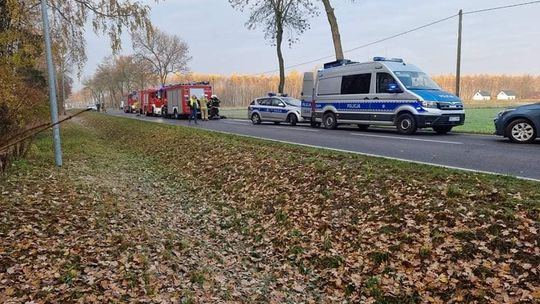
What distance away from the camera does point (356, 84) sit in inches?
661

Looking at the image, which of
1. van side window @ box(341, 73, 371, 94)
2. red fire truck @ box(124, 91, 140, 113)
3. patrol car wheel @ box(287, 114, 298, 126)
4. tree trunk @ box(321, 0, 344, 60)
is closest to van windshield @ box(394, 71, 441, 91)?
van side window @ box(341, 73, 371, 94)

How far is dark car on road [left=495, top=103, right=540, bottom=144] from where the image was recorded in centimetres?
1091

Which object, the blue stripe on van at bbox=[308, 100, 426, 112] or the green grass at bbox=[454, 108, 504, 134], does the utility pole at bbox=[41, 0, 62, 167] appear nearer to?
the blue stripe on van at bbox=[308, 100, 426, 112]

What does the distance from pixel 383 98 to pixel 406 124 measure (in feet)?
4.86

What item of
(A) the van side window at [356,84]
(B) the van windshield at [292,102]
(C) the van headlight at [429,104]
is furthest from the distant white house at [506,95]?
(C) the van headlight at [429,104]

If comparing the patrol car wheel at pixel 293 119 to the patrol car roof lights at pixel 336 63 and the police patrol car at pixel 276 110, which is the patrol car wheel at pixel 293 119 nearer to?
the police patrol car at pixel 276 110

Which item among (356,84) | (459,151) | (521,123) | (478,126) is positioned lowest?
(459,151)

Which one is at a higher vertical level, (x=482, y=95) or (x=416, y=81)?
(x=482, y=95)

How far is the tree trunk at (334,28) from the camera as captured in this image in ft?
72.8

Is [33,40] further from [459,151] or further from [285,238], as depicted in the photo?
[459,151]

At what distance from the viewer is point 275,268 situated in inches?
212

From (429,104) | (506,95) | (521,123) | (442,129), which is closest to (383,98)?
(429,104)

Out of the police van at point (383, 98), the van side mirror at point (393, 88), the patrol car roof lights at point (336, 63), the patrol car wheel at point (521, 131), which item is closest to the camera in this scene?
the patrol car wheel at point (521, 131)

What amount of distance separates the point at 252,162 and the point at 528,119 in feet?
25.5
